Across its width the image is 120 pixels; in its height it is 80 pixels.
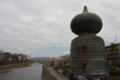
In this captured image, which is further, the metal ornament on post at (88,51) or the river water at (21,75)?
the river water at (21,75)

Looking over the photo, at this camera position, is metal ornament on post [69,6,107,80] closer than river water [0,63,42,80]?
Yes

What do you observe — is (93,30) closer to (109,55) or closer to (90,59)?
(90,59)

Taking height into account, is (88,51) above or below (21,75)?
above

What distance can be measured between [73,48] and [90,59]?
0.97m

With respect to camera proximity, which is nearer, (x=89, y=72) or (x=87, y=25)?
(x=89, y=72)

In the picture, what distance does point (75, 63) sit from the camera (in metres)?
5.16

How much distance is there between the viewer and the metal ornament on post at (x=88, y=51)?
16.0 feet

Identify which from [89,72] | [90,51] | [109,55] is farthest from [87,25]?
[109,55]

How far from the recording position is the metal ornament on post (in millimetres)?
4867

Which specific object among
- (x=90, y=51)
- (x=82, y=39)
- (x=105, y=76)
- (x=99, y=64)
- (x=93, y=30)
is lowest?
(x=105, y=76)

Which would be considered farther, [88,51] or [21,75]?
[21,75]

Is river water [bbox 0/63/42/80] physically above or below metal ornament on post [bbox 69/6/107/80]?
below

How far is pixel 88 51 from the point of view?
4.98 meters

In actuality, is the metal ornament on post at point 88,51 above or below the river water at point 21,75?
above
